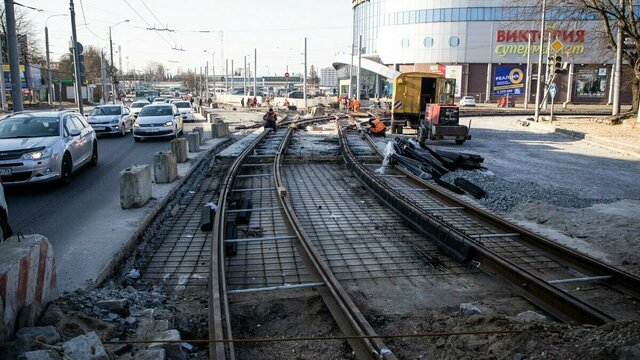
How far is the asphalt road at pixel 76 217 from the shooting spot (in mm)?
6841

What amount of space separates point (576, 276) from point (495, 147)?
52.0 ft

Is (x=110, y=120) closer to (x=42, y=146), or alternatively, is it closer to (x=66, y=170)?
(x=66, y=170)

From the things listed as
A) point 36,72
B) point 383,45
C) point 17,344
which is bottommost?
point 17,344

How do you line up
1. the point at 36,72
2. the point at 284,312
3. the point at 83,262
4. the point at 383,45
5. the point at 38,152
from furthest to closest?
the point at 383,45, the point at 36,72, the point at 38,152, the point at 83,262, the point at 284,312

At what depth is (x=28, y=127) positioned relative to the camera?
12164 millimetres

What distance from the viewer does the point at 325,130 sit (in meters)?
29.2

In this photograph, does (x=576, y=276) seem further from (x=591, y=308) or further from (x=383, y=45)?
(x=383, y=45)

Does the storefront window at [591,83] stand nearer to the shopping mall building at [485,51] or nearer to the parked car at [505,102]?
the shopping mall building at [485,51]

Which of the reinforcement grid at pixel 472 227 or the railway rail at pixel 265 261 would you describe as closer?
the railway rail at pixel 265 261

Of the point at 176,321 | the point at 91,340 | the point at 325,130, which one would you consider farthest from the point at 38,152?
the point at 325,130

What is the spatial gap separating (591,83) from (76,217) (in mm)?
74352

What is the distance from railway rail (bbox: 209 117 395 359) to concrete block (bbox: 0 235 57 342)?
1500 millimetres

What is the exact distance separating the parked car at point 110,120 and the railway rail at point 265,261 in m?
13.0

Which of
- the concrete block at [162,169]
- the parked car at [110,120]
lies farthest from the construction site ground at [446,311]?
the parked car at [110,120]
